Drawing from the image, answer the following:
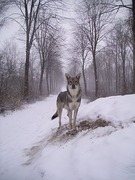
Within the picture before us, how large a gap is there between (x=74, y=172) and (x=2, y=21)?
1563 cm

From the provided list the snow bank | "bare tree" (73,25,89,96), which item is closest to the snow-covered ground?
the snow bank

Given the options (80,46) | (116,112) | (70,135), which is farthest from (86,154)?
(80,46)

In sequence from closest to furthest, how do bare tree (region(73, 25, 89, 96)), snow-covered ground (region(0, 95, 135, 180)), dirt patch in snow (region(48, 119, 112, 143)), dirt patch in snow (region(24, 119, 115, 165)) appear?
snow-covered ground (region(0, 95, 135, 180)), dirt patch in snow (region(24, 119, 115, 165)), dirt patch in snow (region(48, 119, 112, 143)), bare tree (region(73, 25, 89, 96))

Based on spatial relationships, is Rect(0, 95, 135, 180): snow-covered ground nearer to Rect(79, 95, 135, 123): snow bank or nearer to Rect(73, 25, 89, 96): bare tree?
Rect(79, 95, 135, 123): snow bank

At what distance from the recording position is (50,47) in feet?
86.4

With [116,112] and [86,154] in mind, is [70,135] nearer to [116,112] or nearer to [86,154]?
[116,112]

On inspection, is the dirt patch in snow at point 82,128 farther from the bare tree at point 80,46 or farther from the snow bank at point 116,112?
the bare tree at point 80,46

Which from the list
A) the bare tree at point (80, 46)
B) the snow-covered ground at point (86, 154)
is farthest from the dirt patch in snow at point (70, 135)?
the bare tree at point (80, 46)

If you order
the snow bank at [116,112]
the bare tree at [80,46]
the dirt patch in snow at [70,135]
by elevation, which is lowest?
the dirt patch in snow at [70,135]

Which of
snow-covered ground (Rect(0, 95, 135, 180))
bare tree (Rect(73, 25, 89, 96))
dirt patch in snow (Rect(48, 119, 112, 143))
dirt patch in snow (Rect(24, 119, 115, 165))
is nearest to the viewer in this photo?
snow-covered ground (Rect(0, 95, 135, 180))

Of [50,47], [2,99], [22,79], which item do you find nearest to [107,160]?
[2,99]

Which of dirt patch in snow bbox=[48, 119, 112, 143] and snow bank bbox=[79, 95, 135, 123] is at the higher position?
snow bank bbox=[79, 95, 135, 123]

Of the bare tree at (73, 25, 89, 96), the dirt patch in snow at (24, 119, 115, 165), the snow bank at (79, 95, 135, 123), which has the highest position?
the bare tree at (73, 25, 89, 96)

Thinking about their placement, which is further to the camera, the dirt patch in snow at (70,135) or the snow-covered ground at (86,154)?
the dirt patch in snow at (70,135)
